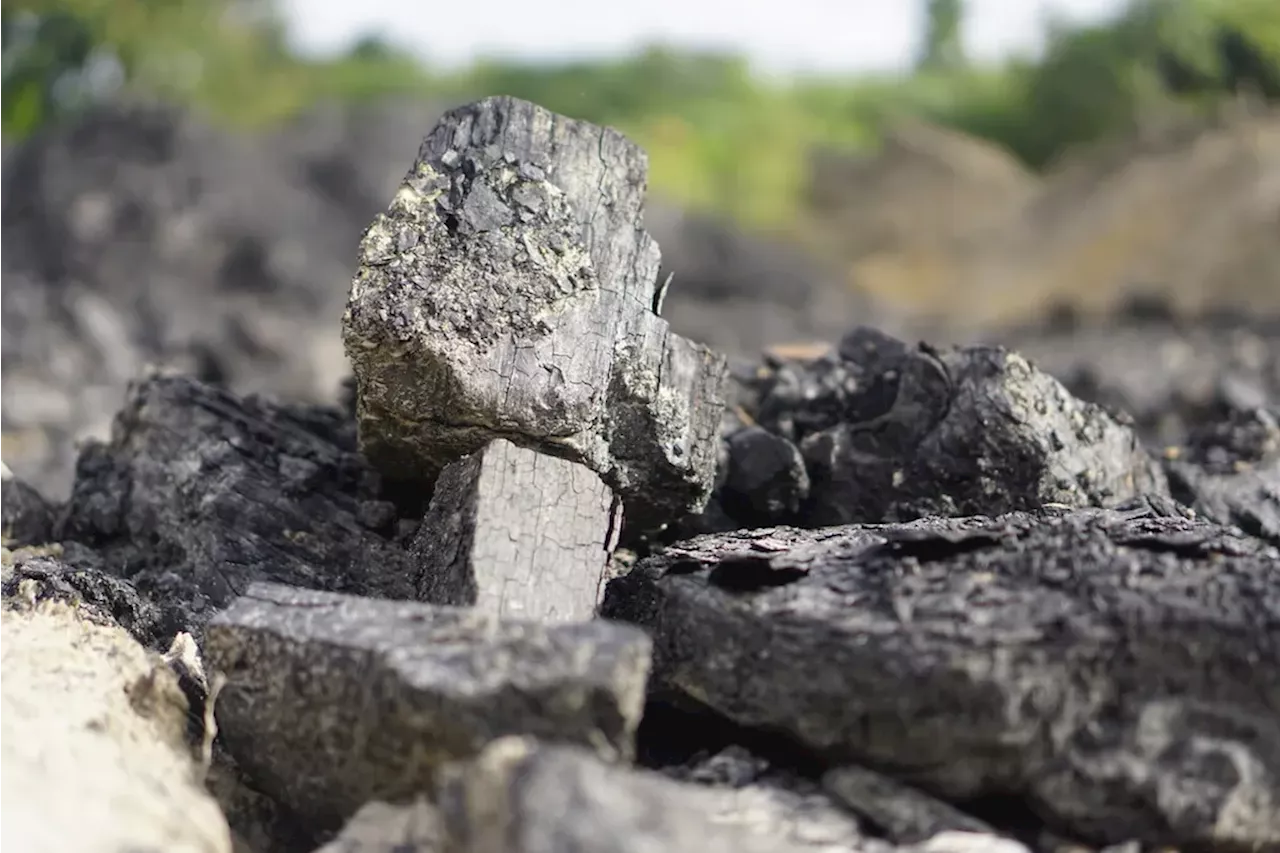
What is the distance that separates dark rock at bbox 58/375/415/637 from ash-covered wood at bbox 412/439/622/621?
0.34 m

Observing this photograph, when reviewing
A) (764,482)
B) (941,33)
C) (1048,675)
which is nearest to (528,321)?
(764,482)

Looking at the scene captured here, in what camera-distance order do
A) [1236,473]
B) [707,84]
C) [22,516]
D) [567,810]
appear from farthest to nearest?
1. [707,84]
2. [1236,473]
3. [22,516]
4. [567,810]

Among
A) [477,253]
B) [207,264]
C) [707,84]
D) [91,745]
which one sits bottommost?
[91,745]

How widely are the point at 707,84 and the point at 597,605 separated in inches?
1174

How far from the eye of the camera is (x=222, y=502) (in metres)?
3.53

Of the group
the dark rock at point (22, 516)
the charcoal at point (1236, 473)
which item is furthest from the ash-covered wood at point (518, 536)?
the charcoal at point (1236, 473)

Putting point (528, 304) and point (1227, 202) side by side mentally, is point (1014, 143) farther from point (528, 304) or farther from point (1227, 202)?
point (528, 304)

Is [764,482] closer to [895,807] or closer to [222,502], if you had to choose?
[895,807]

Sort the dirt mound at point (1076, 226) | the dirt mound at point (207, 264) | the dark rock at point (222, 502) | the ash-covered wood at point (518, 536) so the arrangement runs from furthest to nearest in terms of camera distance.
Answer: the dirt mound at point (1076, 226), the dirt mound at point (207, 264), the dark rock at point (222, 502), the ash-covered wood at point (518, 536)

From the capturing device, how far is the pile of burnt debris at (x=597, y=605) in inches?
85.2

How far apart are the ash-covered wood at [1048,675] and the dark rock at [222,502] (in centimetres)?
115

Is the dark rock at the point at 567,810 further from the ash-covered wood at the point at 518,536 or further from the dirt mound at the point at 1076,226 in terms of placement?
the dirt mound at the point at 1076,226

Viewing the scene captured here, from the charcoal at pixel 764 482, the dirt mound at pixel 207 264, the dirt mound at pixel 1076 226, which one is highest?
the dirt mound at pixel 1076 226

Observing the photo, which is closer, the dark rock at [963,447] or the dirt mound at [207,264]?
the dark rock at [963,447]
